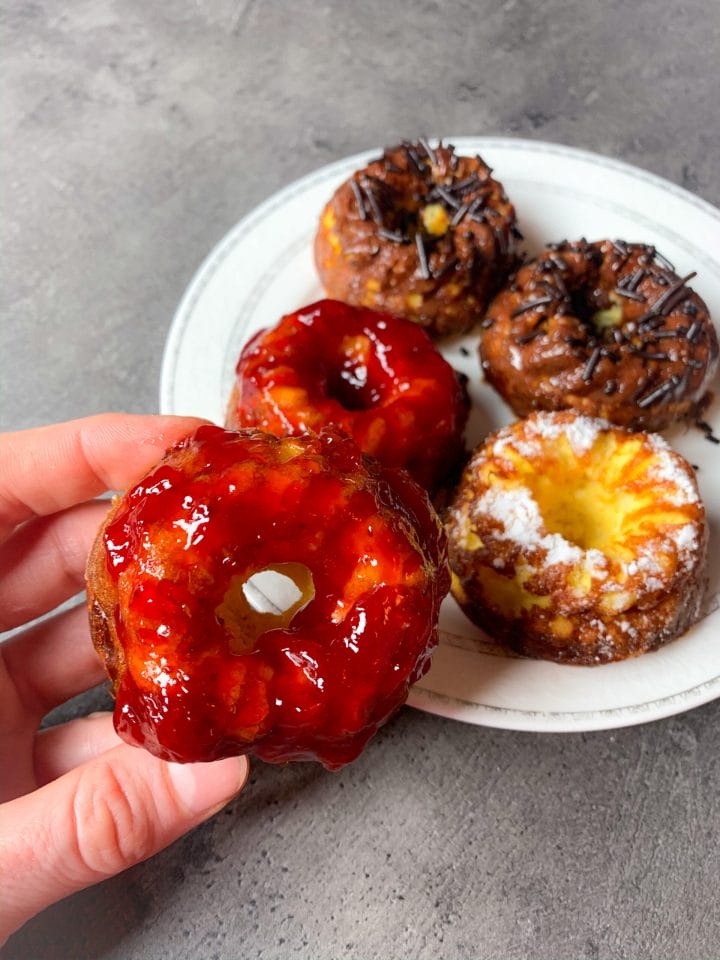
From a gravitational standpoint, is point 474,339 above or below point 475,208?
below

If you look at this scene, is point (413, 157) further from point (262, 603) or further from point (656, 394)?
point (262, 603)

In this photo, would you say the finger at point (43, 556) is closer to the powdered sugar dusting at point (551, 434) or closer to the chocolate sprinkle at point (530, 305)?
the powdered sugar dusting at point (551, 434)

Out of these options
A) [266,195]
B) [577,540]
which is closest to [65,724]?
[577,540]

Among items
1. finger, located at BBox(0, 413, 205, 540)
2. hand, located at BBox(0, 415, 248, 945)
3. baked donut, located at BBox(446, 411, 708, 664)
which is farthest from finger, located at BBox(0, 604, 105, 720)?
baked donut, located at BBox(446, 411, 708, 664)

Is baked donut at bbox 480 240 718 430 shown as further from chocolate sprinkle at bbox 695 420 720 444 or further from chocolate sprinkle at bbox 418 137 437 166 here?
chocolate sprinkle at bbox 418 137 437 166

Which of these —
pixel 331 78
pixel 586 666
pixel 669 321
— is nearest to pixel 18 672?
pixel 586 666

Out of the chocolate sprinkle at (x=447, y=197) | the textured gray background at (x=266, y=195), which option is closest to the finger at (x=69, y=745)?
the textured gray background at (x=266, y=195)

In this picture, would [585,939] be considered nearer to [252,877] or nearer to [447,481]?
[252,877]
